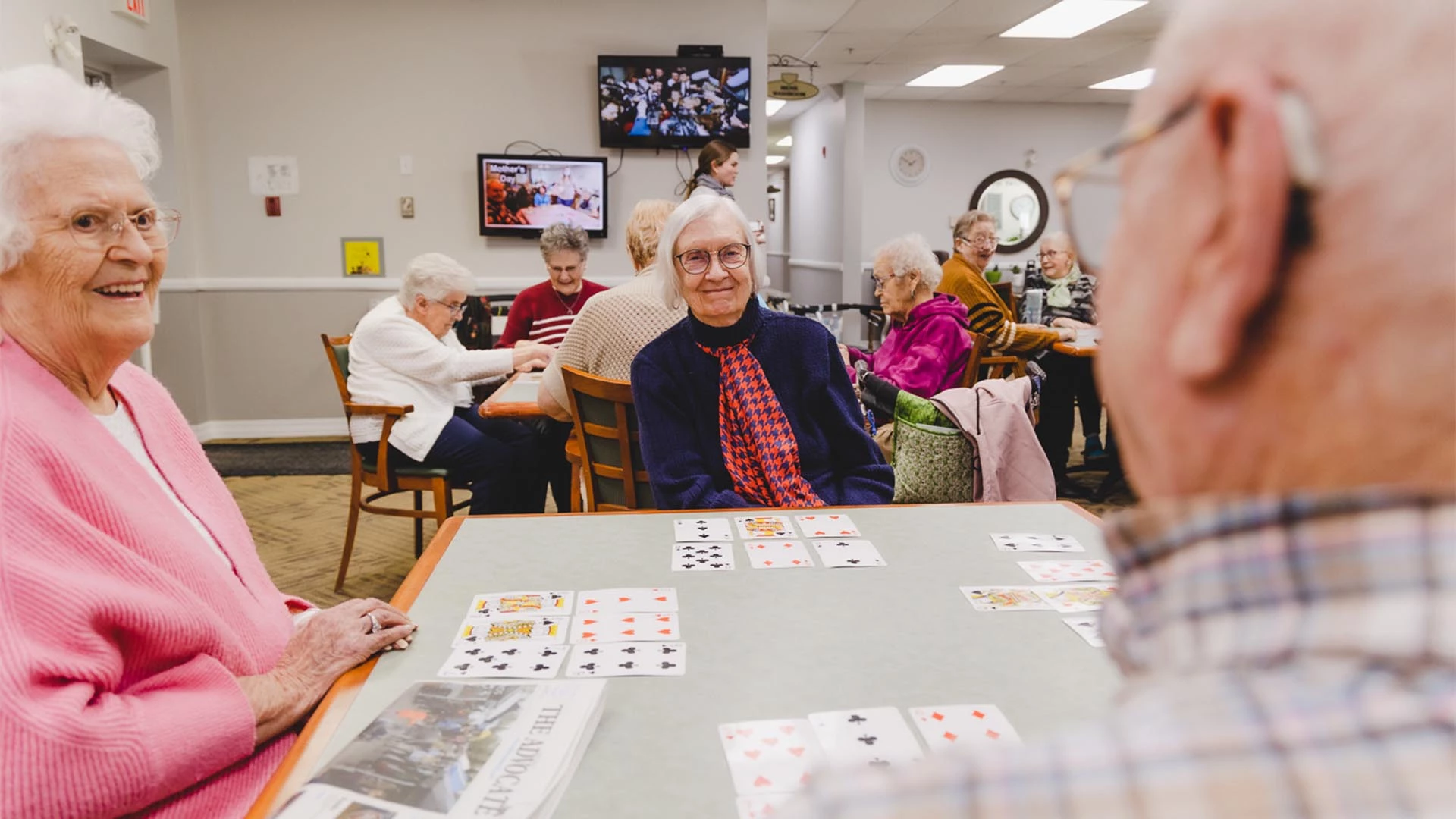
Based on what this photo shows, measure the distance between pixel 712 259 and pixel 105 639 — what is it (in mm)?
A: 1470

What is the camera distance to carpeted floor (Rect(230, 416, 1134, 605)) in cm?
351

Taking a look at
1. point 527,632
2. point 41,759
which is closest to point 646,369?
point 527,632

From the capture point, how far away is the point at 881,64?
→ 27.5 feet

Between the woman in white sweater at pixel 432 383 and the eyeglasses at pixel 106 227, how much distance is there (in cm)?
195

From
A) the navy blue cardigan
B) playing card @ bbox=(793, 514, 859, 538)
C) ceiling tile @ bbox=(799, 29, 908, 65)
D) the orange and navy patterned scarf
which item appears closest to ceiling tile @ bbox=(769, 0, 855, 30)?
ceiling tile @ bbox=(799, 29, 908, 65)

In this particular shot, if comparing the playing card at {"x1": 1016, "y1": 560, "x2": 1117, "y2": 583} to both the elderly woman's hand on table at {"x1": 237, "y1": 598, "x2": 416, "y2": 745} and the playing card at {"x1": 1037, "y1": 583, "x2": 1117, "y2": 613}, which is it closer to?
the playing card at {"x1": 1037, "y1": 583, "x2": 1117, "y2": 613}

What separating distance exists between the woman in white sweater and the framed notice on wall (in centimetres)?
263

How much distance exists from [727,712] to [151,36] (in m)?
5.93

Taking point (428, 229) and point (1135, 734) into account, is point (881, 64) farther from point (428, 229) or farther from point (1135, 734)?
point (1135, 734)

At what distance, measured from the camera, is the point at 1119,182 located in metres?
0.39

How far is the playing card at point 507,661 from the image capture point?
1.12 m

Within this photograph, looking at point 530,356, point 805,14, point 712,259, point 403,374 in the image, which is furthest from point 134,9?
point 712,259

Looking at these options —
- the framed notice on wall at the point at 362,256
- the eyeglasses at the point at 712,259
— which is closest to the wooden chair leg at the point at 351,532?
the eyeglasses at the point at 712,259

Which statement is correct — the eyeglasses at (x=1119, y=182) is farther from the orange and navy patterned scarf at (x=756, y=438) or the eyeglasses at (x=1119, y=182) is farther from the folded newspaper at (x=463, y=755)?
the orange and navy patterned scarf at (x=756, y=438)
